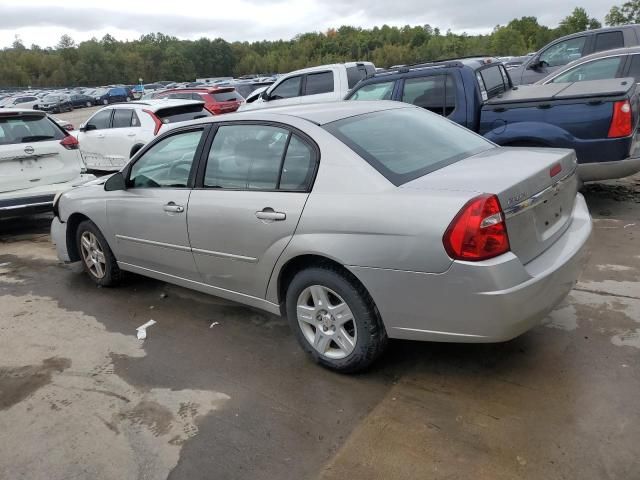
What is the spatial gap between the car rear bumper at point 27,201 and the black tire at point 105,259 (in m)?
2.11

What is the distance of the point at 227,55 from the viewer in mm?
117000

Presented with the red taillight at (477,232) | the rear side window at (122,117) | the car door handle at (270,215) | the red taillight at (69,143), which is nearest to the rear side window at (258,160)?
the car door handle at (270,215)

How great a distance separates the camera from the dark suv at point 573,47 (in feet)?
33.7

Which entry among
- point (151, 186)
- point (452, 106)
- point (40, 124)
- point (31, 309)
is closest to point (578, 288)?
point (452, 106)

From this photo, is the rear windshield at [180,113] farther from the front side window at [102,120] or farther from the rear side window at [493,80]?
the rear side window at [493,80]

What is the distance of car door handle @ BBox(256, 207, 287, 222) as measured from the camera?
11.1 feet

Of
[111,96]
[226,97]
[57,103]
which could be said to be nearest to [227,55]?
[111,96]

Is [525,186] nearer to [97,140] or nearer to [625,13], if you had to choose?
[97,140]

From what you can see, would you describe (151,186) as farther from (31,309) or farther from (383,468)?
(383,468)

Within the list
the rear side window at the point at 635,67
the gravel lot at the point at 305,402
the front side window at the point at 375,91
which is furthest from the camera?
the rear side window at the point at 635,67

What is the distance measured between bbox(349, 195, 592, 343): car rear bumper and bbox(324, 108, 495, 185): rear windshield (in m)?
0.60

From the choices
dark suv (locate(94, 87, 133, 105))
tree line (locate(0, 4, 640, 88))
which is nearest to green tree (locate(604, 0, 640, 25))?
tree line (locate(0, 4, 640, 88))

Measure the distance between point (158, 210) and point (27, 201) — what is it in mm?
3741

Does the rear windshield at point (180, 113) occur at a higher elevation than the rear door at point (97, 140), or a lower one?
higher
